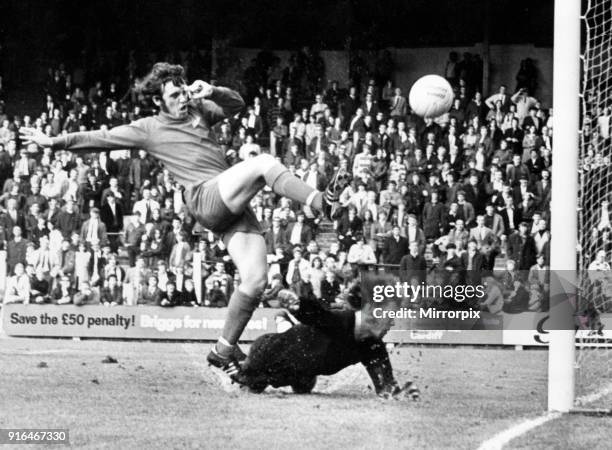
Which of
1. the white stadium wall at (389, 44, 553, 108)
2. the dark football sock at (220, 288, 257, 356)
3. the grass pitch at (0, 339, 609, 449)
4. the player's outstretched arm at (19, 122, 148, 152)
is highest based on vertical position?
the white stadium wall at (389, 44, 553, 108)

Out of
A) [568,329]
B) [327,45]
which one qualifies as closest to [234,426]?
[568,329]

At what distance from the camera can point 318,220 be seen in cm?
1827

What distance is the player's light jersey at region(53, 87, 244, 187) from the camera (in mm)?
8141

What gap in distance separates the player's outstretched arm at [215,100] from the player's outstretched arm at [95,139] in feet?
1.71

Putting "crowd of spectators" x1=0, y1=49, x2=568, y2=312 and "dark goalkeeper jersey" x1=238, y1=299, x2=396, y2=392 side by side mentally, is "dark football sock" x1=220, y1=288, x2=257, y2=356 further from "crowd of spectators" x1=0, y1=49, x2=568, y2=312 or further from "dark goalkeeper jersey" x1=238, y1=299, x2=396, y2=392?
"crowd of spectators" x1=0, y1=49, x2=568, y2=312

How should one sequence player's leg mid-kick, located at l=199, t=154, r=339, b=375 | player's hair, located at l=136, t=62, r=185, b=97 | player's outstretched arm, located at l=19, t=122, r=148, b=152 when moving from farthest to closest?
1. player's hair, located at l=136, t=62, r=185, b=97
2. player's leg mid-kick, located at l=199, t=154, r=339, b=375
3. player's outstretched arm, located at l=19, t=122, r=148, b=152

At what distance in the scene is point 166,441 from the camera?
659 centimetres

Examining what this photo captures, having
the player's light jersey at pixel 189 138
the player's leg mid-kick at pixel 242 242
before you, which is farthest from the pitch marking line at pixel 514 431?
the player's light jersey at pixel 189 138

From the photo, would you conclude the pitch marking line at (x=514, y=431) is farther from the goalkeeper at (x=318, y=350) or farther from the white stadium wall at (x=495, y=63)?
the white stadium wall at (x=495, y=63)

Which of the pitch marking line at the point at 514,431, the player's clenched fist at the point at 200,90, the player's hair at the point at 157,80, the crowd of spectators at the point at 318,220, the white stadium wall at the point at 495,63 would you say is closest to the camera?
the pitch marking line at the point at 514,431

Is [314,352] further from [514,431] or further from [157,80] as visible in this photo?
[157,80]

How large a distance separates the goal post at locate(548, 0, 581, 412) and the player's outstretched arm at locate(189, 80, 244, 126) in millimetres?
2296

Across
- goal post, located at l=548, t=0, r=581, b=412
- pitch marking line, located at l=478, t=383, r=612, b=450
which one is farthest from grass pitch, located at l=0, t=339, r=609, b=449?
goal post, located at l=548, t=0, r=581, b=412

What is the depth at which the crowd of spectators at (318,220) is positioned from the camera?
16.3 metres
